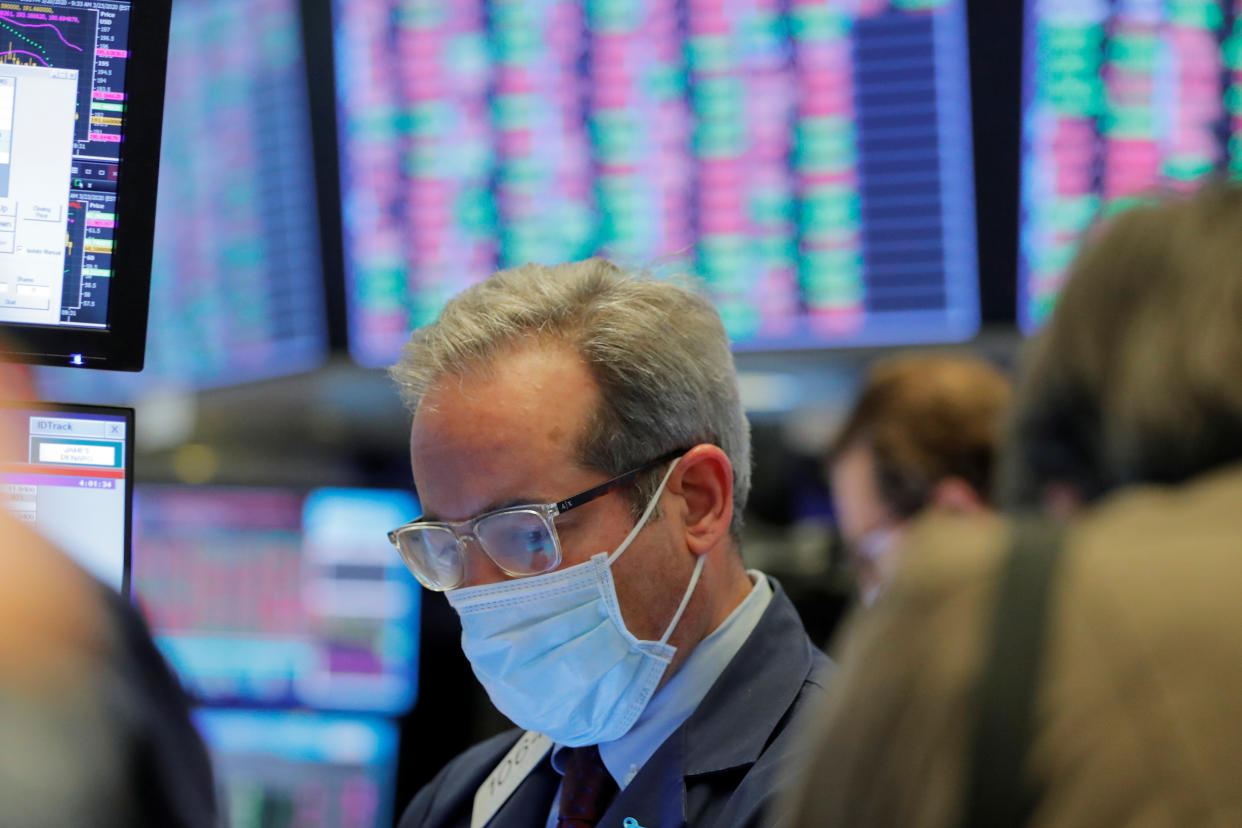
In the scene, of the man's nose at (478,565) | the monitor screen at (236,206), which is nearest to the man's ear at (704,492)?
the man's nose at (478,565)

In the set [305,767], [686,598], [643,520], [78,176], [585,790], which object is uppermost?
[78,176]

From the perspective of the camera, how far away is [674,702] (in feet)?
5.65

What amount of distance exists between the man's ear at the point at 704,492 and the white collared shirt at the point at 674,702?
12cm

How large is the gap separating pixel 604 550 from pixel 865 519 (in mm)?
1213

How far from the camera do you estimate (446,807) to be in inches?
76.8

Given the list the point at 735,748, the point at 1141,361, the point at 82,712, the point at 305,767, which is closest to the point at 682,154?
the point at 735,748

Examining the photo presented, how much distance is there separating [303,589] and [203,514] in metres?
0.37

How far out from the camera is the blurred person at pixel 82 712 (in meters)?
0.74

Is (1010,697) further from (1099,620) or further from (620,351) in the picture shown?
(620,351)

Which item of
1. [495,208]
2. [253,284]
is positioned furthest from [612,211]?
[253,284]

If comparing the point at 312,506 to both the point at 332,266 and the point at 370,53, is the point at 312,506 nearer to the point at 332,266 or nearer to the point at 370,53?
the point at 332,266

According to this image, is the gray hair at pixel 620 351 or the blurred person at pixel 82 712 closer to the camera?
the blurred person at pixel 82 712

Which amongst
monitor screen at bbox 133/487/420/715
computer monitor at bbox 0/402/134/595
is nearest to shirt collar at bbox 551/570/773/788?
computer monitor at bbox 0/402/134/595

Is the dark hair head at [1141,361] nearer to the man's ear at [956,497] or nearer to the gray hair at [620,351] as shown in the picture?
the gray hair at [620,351]
